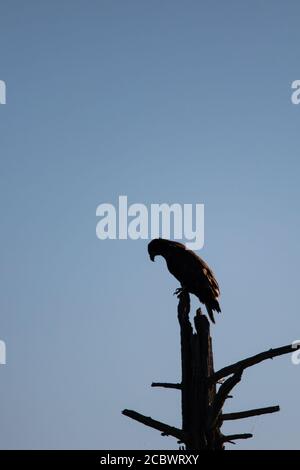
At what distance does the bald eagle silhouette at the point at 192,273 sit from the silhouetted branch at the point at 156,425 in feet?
7.39

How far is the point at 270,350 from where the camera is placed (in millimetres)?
20656

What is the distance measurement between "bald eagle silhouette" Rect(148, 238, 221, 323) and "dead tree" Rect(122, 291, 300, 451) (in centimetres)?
144

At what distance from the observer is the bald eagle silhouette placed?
23.6m

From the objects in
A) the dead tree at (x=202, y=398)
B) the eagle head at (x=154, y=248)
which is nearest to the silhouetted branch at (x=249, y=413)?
the dead tree at (x=202, y=398)

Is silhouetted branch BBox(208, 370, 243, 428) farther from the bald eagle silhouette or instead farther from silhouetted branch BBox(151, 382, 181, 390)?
the bald eagle silhouette

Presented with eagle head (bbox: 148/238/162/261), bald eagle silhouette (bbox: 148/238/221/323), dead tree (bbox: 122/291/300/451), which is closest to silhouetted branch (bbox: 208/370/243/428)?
dead tree (bbox: 122/291/300/451)

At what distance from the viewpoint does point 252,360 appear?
818 inches

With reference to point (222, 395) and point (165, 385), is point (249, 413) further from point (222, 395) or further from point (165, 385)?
point (165, 385)

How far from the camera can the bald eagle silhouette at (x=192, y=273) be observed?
23.6 meters

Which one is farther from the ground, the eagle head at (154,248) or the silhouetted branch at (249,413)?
the eagle head at (154,248)

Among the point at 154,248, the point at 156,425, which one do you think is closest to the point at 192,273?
the point at 154,248

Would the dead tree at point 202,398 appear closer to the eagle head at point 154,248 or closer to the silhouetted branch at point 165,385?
the silhouetted branch at point 165,385

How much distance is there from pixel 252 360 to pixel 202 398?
3.50ft
